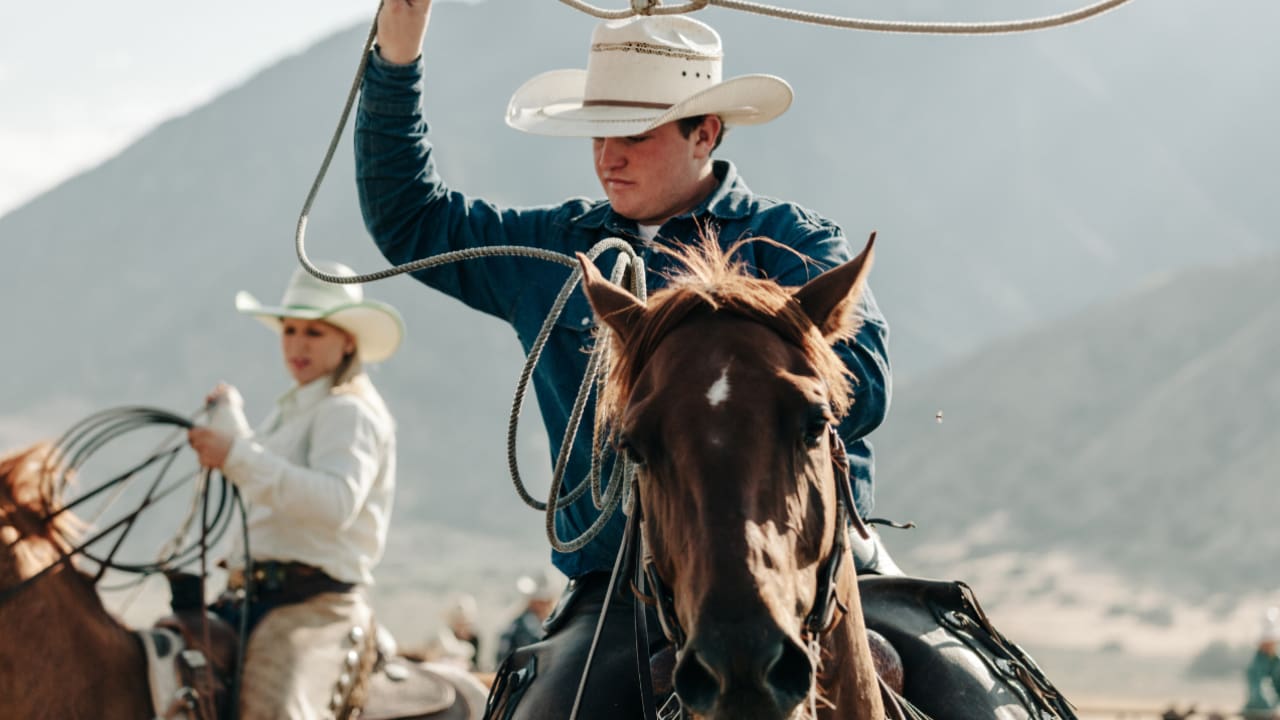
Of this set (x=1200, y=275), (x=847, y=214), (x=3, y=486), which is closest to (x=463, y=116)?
(x=847, y=214)

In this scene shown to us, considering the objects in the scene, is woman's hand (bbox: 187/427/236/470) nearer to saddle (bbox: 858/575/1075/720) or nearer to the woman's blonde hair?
the woman's blonde hair

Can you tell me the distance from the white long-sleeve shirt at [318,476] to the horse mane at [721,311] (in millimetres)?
3652

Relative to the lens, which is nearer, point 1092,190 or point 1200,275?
point 1200,275

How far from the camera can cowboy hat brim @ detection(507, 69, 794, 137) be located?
393 centimetres

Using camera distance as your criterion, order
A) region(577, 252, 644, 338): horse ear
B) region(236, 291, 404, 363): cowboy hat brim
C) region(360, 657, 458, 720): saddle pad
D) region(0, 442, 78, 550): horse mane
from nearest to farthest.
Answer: region(577, 252, 644, 338): horse ear → region(0, 442, 78, 550): horse mane → region(360, 657, 458, 720): saddle pad → region(236, 291, 404, 363): cowboy hat brim

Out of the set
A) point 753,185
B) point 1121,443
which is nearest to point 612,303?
point 1121,443

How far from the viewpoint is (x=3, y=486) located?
21.1 ft

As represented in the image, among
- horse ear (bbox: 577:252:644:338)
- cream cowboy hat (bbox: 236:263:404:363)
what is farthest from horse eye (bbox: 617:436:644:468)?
cream cowboy hat (bbox: 236:263:404:363)

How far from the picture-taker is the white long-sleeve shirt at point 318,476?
21.3 ft

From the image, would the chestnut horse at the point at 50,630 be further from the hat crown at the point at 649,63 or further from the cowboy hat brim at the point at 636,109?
the hat crown at the point at 649,63

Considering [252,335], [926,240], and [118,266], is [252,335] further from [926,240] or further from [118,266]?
[926,240]

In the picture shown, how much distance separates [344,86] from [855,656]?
Result: 148 m

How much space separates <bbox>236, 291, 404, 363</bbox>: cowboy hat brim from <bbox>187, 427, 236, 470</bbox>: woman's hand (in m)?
0.83

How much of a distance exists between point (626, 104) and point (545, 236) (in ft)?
1.42
